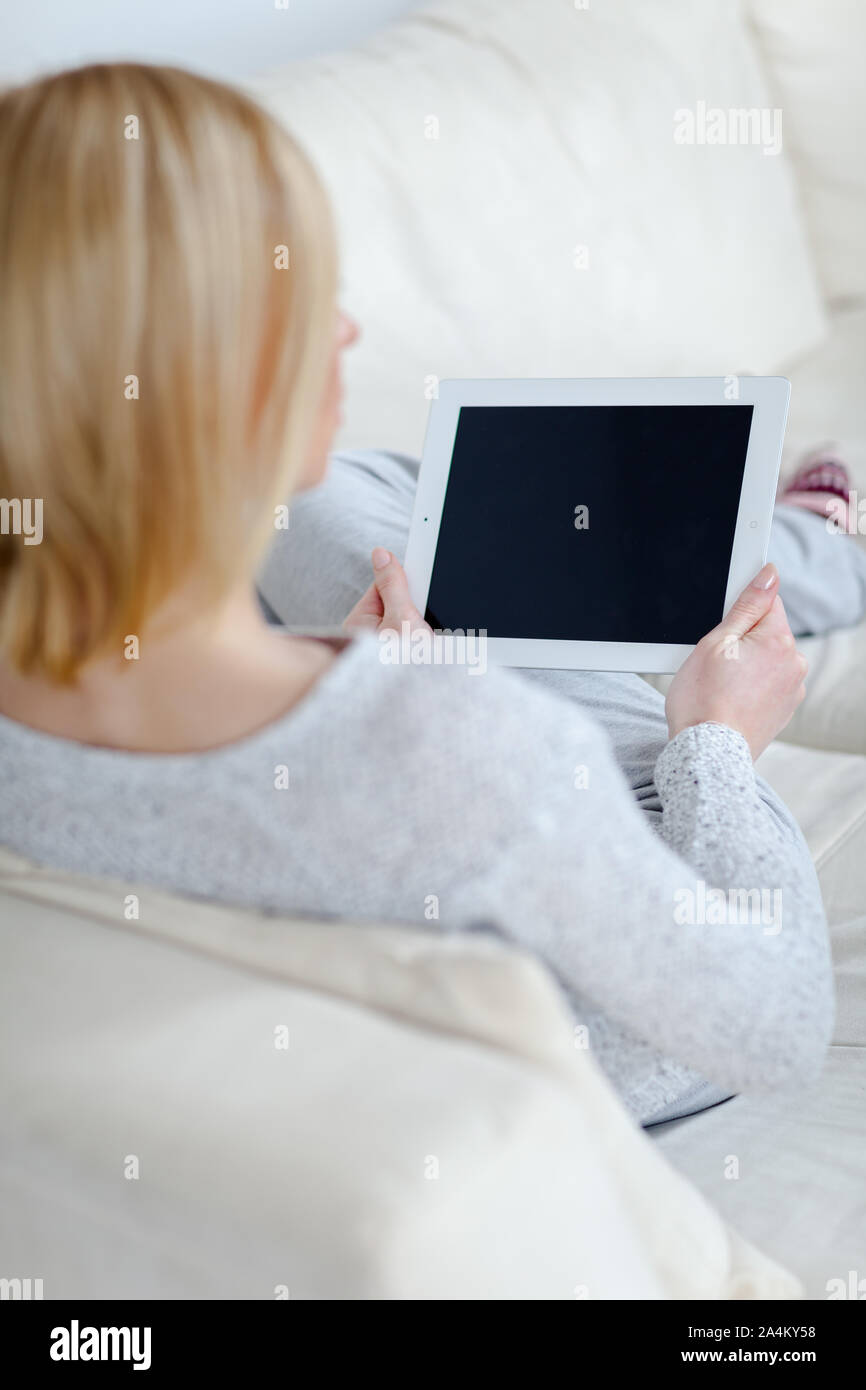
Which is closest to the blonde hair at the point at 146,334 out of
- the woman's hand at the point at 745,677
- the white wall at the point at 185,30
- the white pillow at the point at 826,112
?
the woman's hand at the point at 745,677

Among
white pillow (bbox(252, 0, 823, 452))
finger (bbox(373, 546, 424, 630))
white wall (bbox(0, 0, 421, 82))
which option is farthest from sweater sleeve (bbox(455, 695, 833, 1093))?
white wall (bbox(0, 0, 421, 82))

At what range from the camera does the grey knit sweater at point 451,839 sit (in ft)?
1.88

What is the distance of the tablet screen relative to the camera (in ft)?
3.34

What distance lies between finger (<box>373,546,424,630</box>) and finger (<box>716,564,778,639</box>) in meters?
0.24

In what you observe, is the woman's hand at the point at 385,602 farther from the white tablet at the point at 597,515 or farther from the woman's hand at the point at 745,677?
the woman's hand at the point at 745,677

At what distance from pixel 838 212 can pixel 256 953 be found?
202 cm

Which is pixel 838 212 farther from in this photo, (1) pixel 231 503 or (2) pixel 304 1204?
(2) pixel 304 1204

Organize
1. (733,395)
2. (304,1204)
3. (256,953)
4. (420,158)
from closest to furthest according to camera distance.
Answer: (304,1204) → (256,953) → (733,395) → (420,158)

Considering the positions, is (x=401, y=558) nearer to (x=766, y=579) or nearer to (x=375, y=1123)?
(x=766, y=579)

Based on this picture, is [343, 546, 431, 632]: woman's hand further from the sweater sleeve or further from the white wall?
the white wall

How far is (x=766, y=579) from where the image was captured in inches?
38.3

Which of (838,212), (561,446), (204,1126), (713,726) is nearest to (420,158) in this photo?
(561,446)

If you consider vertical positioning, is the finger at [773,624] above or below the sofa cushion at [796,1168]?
above
